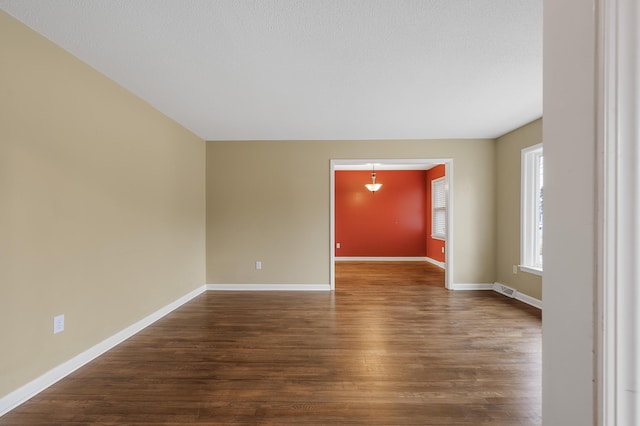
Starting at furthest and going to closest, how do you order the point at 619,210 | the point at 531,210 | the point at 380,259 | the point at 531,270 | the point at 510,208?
the point at 380,259 < the point at 510,208 < the point at 531,210 < the point at 531,270 < the point at 619,210

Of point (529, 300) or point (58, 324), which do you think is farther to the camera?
point (529, 300)

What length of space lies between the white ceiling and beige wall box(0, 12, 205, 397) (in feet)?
0.90

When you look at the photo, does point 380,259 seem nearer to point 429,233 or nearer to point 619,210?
point 429,233

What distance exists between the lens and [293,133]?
448 centimetres

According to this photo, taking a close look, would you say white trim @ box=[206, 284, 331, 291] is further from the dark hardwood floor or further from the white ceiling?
the white ceiling

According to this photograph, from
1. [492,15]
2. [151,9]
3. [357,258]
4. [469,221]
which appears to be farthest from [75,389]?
[357,258]

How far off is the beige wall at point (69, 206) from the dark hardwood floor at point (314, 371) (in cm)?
34

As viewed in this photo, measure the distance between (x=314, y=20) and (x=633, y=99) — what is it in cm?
189

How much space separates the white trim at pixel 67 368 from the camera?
1903mm

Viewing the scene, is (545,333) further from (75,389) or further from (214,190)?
(214,190)

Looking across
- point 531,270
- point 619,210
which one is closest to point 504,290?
point 531,270

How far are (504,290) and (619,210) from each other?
4836 millimetres

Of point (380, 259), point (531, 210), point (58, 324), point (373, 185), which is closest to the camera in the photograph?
point (58, 324)

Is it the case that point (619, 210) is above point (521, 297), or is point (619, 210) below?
above
